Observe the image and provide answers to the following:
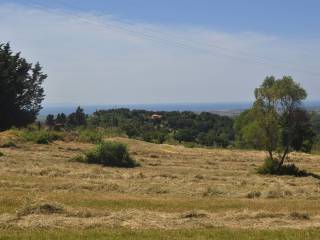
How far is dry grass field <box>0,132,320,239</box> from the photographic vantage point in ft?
47.0

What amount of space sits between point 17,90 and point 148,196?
38.2 m

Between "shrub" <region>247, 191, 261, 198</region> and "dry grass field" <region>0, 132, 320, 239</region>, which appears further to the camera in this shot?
"shrub" <region>247, 191, 261, 198</region>

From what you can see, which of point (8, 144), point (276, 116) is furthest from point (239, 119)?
point (8, 144)

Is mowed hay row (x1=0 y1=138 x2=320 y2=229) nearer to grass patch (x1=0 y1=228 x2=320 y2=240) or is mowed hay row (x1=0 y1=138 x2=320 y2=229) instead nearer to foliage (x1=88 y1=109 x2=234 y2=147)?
grass patch (x1=0 y1=228 x2=320 y2=240)

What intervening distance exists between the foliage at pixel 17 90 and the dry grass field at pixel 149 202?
12535mm

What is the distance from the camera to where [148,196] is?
2473 centimetres

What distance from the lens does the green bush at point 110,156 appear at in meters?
41.0

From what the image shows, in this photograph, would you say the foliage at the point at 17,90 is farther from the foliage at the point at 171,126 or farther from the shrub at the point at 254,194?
the shrub at the point at 254,194

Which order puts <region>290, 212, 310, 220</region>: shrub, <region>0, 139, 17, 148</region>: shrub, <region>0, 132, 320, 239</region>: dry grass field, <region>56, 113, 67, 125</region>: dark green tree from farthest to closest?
<region>56, 113, 67, 125</region>: dark green tree → <region>0, 139, 17, 148</region>: shrub → <region>290, 212, 310, 220</region>: shrub → <region>0, 132, 320, 239</region>: dry grass field

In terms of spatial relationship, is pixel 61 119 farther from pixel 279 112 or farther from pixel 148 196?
pixel 148 196

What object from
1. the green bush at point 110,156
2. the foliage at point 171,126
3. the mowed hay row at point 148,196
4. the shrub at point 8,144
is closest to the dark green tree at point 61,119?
the foliage at point 171,126

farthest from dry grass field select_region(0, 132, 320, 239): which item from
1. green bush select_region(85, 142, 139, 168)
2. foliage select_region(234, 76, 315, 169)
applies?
foliage select_region(234, 76, 315, 169)

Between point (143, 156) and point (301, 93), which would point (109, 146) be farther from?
point (301, 93)

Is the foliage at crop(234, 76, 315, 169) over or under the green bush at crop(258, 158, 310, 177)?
over
